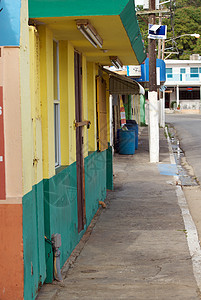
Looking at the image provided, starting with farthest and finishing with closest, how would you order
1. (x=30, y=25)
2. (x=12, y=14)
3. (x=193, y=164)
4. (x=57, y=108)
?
(x=193, y=164) → (x=57, y=108) → (x=30, y=25) → (x=12, y=14)

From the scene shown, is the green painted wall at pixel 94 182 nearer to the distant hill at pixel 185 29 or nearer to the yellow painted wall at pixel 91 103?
the yellow painted wall at pixel 91 103

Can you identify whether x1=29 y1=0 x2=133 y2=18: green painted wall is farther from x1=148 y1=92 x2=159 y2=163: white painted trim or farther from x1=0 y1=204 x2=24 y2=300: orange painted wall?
x1=148 y1=92 x2=159 y2=163: white painted trim

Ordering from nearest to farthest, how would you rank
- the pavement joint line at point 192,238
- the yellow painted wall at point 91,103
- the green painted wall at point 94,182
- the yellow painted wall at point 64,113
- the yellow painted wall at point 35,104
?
the yellow painted wall at point 35,104 < the pavement joint line at point 192,238 < the yellow painted wall at point 64,113 < the green painted wall at point 94,182 < the yellow painted wall at point 91,103

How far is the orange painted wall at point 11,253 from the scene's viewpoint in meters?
4.60

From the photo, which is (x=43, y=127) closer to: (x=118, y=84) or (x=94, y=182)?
(x=94, y=182)

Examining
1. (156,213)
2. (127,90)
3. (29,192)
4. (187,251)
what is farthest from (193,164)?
(29,192)

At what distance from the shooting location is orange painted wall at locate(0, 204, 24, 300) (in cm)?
460

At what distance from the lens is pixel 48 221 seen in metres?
5.73

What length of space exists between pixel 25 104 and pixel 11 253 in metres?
1.39

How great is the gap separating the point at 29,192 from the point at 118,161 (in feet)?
44.1

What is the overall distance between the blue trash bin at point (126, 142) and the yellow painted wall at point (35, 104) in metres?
14.3

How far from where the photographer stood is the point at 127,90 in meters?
13.6

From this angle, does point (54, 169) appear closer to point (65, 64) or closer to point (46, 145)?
point (46, 145)

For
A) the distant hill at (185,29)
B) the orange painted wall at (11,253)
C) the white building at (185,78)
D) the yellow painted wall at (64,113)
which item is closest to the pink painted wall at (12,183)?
the orange painted wall at (11,253)
